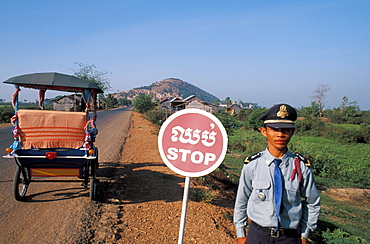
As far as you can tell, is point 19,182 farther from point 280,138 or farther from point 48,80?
point 280,138

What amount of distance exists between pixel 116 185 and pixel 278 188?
5014mm

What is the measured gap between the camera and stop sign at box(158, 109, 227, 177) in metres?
2.35

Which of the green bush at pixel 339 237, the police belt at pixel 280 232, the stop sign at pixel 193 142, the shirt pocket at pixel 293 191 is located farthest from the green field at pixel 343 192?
the stop sign at pixel 193 142

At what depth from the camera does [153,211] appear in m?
4.91

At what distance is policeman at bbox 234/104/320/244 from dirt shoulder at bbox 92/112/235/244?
6.34 ft

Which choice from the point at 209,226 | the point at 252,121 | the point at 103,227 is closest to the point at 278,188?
the point at 209,226

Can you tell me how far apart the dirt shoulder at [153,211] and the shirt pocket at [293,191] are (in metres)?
2.13

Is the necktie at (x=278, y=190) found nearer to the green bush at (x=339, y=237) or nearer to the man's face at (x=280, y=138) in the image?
the man's face at (x=280, y=138)

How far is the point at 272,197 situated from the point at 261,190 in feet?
0.33

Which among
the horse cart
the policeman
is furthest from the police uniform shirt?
the horse cart

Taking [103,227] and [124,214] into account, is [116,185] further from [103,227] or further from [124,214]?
[103,227]

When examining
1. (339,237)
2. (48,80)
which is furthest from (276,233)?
(339,237)

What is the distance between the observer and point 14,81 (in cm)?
488

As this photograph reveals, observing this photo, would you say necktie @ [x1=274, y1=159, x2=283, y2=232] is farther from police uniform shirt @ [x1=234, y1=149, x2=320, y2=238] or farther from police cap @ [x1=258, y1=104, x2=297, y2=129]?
police cap @ [x1=258, y1=104, x2=297, y2=129]
